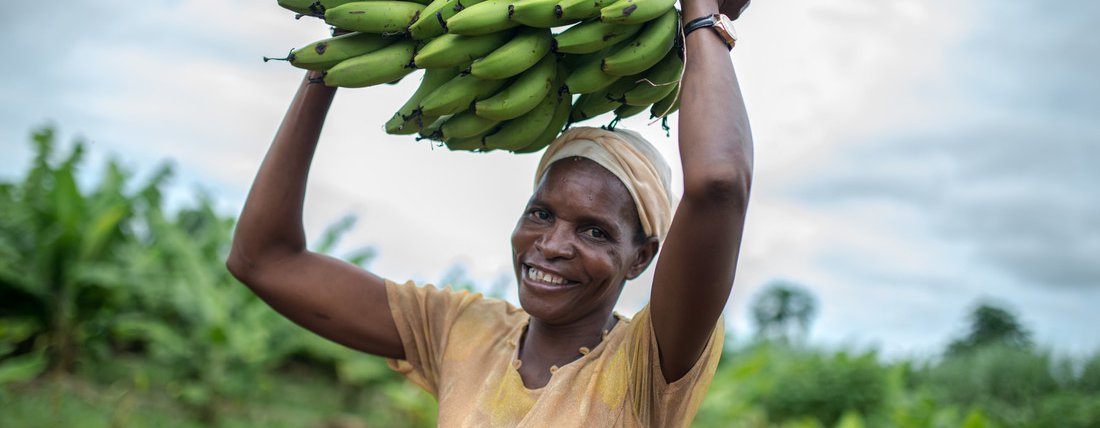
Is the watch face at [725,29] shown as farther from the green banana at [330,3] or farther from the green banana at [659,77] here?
the green banana at [330,3]

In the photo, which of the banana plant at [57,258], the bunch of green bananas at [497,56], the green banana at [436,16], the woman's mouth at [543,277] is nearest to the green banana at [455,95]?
the bunch of green bananas at [497,56]

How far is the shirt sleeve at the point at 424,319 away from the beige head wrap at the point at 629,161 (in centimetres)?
43

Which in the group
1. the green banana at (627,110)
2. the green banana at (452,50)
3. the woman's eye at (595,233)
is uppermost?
the green banana at (627,110)

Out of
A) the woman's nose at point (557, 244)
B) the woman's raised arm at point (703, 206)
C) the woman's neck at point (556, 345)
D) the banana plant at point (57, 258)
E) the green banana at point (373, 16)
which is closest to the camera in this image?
the woman's raised arm at point (703, 206)

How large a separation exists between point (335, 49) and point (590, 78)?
584mm

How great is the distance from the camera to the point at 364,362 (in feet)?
25.3

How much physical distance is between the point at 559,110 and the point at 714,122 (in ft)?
1.74

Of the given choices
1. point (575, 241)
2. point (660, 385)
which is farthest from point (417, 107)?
point (660, 385)

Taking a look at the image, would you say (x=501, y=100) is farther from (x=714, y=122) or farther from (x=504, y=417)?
(x=504, y=417)

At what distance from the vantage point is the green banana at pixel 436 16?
1.81m

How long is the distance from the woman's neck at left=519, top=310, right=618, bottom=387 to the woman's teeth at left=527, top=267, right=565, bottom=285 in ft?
0.49

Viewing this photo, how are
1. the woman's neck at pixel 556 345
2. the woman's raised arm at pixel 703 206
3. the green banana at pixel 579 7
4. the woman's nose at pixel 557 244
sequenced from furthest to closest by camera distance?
1. the woman's neck at pixel 556 345
2. the woman's nose at pixel 557 244
3. the green banana at pixel 579 7
4. the woman's raised arm at pixel 703 206

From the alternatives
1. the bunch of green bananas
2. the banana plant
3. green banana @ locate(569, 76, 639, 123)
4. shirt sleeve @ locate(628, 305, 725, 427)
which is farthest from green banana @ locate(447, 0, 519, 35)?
the banana plant

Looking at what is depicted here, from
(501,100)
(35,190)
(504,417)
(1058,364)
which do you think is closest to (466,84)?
(501,100)
